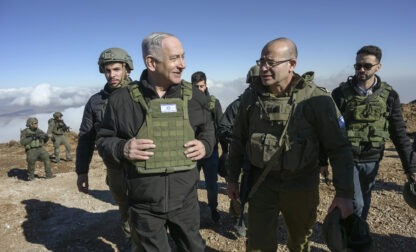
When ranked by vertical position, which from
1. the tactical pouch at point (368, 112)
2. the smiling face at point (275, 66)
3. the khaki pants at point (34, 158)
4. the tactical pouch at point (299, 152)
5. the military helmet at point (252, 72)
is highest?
the military helmet at point (252, 72)

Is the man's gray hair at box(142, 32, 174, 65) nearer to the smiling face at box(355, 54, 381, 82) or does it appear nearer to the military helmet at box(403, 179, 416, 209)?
the smiling face at box(355, 54, 381, 82)

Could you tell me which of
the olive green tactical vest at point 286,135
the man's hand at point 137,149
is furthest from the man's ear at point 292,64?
the man's hand at point 137,149

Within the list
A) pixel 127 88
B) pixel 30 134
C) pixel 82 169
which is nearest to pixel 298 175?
pixel 127 88

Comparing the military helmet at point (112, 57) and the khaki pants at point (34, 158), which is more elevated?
the military helmet at point (112, 57)

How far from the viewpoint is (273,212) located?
2.45 m

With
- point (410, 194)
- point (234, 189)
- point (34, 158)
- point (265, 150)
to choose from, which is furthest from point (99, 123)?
point (34, 158)

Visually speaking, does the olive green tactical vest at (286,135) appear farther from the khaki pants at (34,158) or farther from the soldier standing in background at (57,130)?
the soldier standing in background at (57,130)

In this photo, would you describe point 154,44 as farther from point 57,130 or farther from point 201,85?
point 57,130

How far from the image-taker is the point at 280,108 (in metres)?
2.25

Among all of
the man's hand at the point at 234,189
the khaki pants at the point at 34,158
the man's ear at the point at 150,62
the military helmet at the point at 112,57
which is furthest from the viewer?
the khaki pants at the point at 34,158

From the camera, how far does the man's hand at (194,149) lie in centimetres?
219

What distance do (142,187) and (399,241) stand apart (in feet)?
13.2

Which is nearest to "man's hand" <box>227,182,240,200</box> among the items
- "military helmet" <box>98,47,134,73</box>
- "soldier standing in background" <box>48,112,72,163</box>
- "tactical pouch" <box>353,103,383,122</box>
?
"tactical pouch" <box>353,103,383,122</box>

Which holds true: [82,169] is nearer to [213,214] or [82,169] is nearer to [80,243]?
[80,243]
